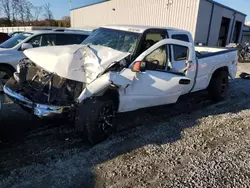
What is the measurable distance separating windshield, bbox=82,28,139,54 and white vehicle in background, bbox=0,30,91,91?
2.08 metres

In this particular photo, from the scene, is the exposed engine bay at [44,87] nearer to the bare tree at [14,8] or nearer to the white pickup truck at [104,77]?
the white pickup truck at [104,77]

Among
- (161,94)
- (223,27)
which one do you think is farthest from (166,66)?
(223,27)

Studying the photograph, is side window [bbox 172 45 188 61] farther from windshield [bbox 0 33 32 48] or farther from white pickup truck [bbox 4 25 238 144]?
windshield [bbox 0 33 32 48]

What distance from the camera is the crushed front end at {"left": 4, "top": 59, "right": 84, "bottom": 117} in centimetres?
351

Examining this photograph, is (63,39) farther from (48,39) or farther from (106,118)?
(106,118)

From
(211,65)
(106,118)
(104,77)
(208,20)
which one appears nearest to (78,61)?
(104,77)

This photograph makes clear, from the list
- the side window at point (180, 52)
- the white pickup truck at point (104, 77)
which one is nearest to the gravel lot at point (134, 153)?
the white pickup truck at point (104, 77)

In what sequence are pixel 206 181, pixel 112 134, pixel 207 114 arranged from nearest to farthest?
1. pixel 206 181
2. pixel 112 134
3. pixel 207 114

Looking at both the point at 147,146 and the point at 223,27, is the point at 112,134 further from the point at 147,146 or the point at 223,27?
the point at 223,27

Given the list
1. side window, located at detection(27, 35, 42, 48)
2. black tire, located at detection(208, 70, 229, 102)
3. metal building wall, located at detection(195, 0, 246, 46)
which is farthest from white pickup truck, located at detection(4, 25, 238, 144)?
metal building wall, located at detection(195, 0, 246, 46)

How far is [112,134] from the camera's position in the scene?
418 centimetres

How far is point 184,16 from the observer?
59.6 ft

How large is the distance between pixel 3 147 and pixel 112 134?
1.78 metres

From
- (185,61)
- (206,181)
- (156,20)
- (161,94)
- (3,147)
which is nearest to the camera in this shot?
(206,181)
